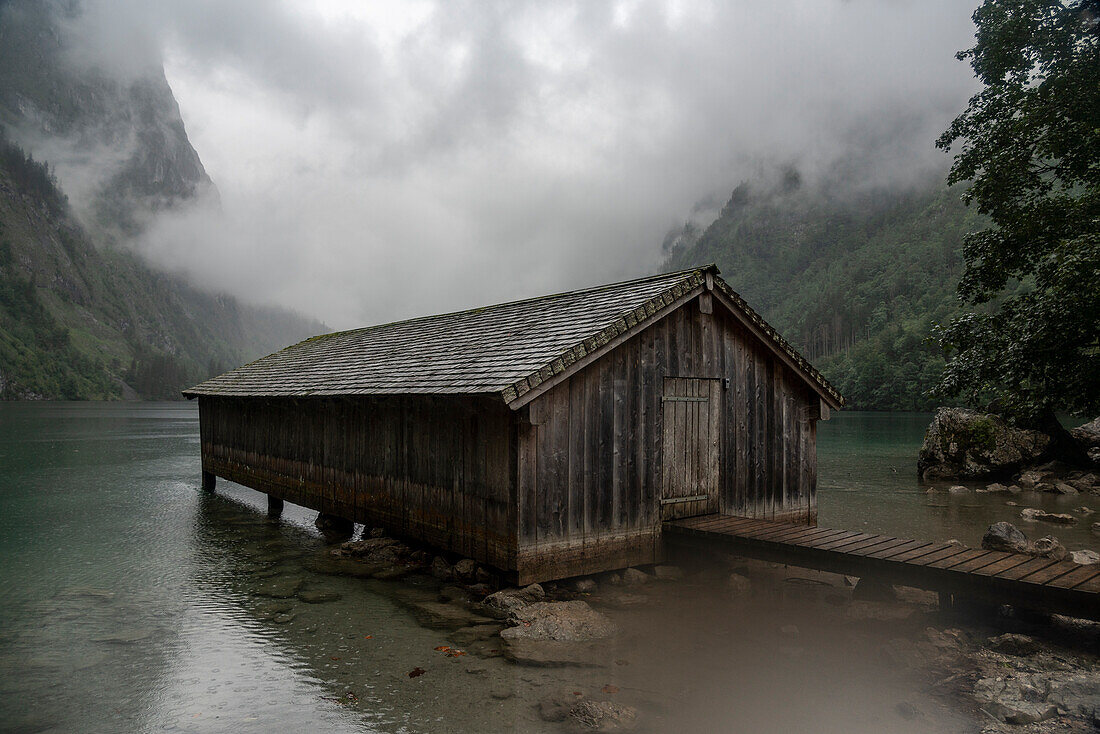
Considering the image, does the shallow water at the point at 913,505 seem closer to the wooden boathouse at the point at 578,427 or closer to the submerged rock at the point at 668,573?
the wooden boathouse at the point at 578,427

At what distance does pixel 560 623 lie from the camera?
8.53 metres

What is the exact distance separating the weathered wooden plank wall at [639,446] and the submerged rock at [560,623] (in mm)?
635

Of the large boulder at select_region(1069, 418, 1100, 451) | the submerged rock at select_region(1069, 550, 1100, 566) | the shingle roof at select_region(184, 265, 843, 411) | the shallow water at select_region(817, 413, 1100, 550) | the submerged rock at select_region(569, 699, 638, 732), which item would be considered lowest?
the shallow water at select_region(817, 413, 1100, 550)

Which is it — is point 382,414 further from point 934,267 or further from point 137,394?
point 137,394

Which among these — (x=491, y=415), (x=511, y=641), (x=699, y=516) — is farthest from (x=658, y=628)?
(x=491, y=415)

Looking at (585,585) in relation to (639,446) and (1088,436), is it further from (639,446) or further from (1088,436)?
(1088,436)

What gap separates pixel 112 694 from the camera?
278 inches

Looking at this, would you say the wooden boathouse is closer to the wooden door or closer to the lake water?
the wooden door

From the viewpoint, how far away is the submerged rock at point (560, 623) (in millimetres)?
8312

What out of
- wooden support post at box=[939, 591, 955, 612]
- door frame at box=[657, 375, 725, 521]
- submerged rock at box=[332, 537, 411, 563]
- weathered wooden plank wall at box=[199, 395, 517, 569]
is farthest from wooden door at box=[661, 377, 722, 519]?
submerged rock at box=[332, 537, 411, 563]

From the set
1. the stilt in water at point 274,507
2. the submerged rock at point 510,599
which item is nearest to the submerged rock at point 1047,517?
the submerged rock at point 510,599

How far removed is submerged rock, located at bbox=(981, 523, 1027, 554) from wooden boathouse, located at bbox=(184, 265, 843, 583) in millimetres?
3095

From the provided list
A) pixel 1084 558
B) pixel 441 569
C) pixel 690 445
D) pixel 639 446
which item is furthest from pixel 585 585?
pixel 1084 558

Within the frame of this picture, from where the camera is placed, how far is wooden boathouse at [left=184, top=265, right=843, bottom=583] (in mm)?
9562
